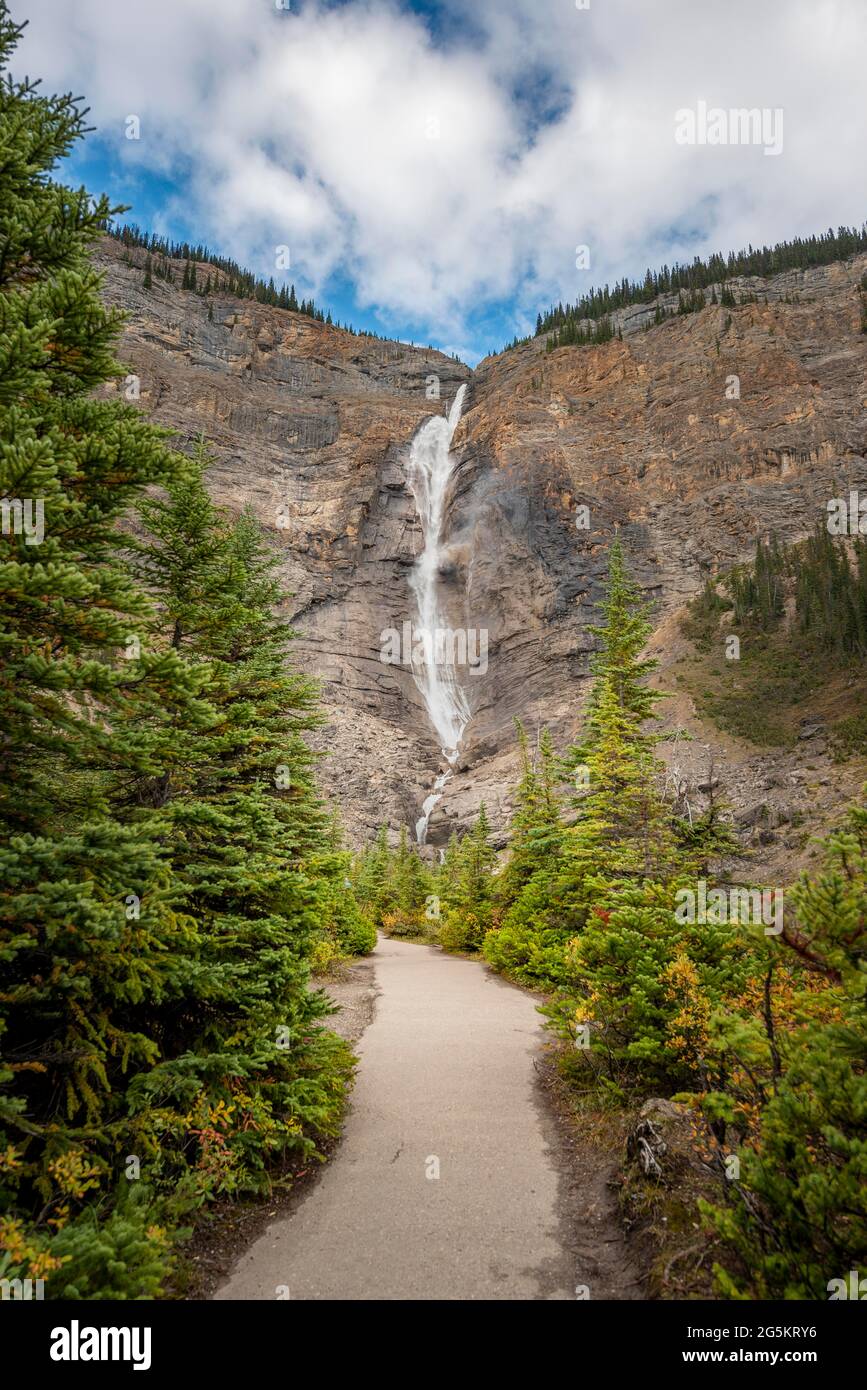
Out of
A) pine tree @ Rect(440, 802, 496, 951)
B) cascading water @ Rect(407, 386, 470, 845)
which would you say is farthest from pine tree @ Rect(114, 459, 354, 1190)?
cascading water @ Rect(407, 386, 470, 845)

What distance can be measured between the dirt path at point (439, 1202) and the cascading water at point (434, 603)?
4413 centimetres

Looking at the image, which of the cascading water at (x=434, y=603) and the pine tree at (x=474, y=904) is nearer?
the pine tree at (x=474, y=904)

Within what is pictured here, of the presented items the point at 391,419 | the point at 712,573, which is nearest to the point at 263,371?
the point at 391,419

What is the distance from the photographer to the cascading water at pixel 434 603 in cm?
6375

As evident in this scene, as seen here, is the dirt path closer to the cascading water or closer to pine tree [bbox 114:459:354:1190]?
pine tree [bbox 114:459:354:1190]

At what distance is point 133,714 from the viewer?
14.1ft

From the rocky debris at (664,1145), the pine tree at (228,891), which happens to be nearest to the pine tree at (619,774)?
the rocky debris at (664,1145)

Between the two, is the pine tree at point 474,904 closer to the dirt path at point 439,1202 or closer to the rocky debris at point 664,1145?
the dirt path at point 439,1202

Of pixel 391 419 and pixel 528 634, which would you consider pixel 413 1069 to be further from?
pixel 391 419

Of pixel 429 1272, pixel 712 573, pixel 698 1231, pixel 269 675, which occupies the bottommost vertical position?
pixel 429 1272

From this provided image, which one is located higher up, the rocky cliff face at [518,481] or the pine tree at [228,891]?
the rocky cliff face at [518,481]

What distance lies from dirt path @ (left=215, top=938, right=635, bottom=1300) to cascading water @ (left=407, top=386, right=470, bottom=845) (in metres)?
44.1
